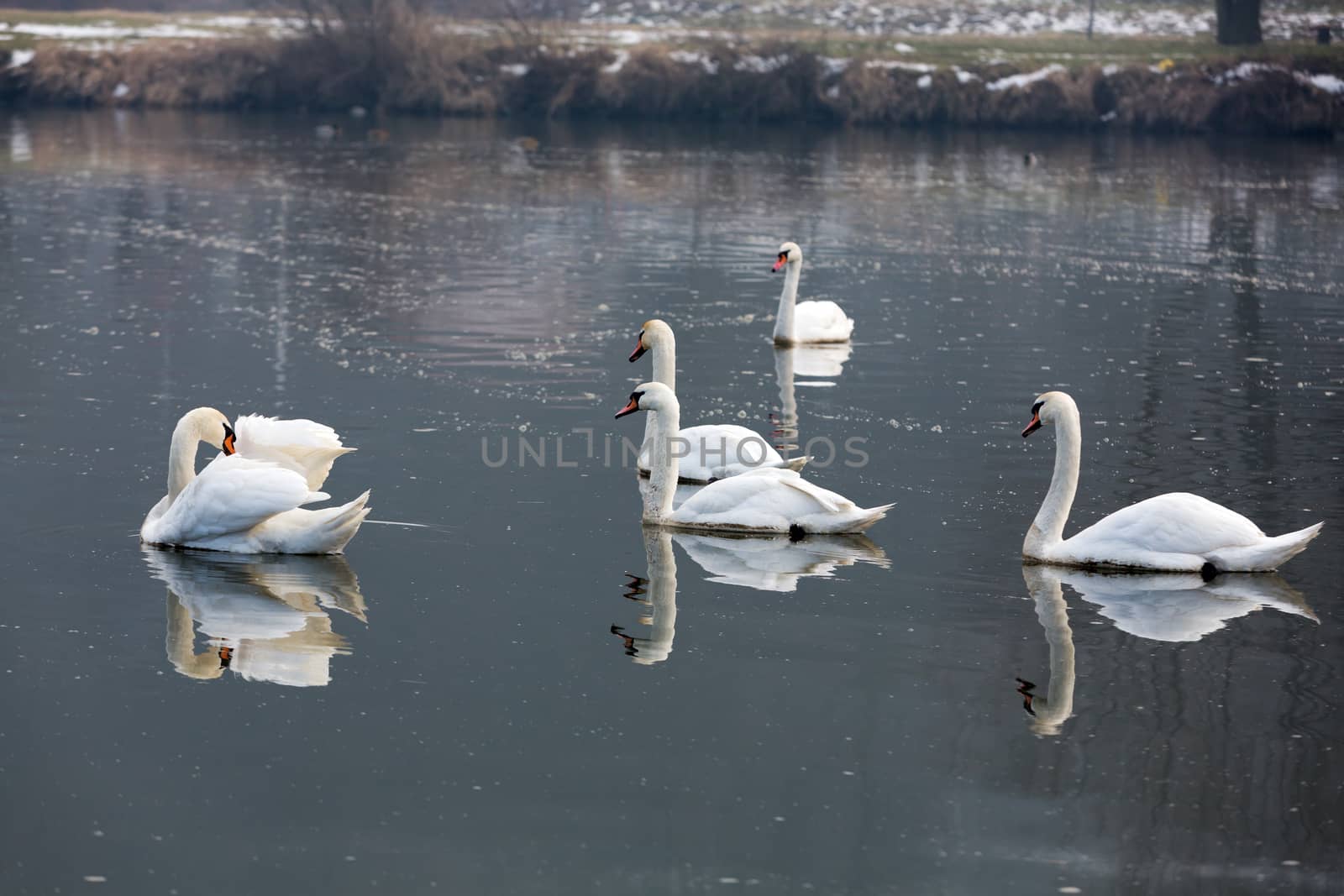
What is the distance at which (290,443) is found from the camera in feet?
32.0

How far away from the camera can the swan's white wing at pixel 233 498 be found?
9.16 m

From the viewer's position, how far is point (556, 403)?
13.4 m

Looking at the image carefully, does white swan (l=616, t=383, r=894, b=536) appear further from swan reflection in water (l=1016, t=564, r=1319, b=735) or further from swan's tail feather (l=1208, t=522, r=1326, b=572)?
swan's tail feather (l=1208, t=522, r=1326, b=572)

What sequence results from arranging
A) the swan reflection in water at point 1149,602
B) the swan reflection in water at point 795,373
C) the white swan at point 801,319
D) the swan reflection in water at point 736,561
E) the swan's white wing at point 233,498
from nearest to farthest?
1. the swan reflection in water at point 1149,602
2. the swan reflection in water at point 736,561
3. the swan's white wing at point 233,498
4. the swan reflection in water at point 795,373
5. the white swan at point 801,319

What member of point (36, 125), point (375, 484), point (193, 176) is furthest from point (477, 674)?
point (36, 125)

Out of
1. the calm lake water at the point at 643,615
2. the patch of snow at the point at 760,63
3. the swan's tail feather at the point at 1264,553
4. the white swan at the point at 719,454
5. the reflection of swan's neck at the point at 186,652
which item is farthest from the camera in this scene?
the patch of snow at the point at 760,63

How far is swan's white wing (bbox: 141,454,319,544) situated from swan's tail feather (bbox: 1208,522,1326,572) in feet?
15.1

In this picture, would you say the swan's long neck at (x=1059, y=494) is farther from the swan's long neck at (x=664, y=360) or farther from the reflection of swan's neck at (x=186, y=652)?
the reflection of swan's neck at (x=186, y=652)

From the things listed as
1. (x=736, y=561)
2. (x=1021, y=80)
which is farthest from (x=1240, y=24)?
(x=736, y=561)

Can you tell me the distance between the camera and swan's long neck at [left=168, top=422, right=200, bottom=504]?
31.4 feet

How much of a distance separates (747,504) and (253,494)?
2651 millimetres

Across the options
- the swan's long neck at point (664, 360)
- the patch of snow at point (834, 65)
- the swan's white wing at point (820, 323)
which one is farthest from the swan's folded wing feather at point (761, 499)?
the patch of snow at point (834, 65)

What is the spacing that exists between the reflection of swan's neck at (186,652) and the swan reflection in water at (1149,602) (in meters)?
3.39

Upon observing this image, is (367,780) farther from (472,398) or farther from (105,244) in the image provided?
(105,244)
